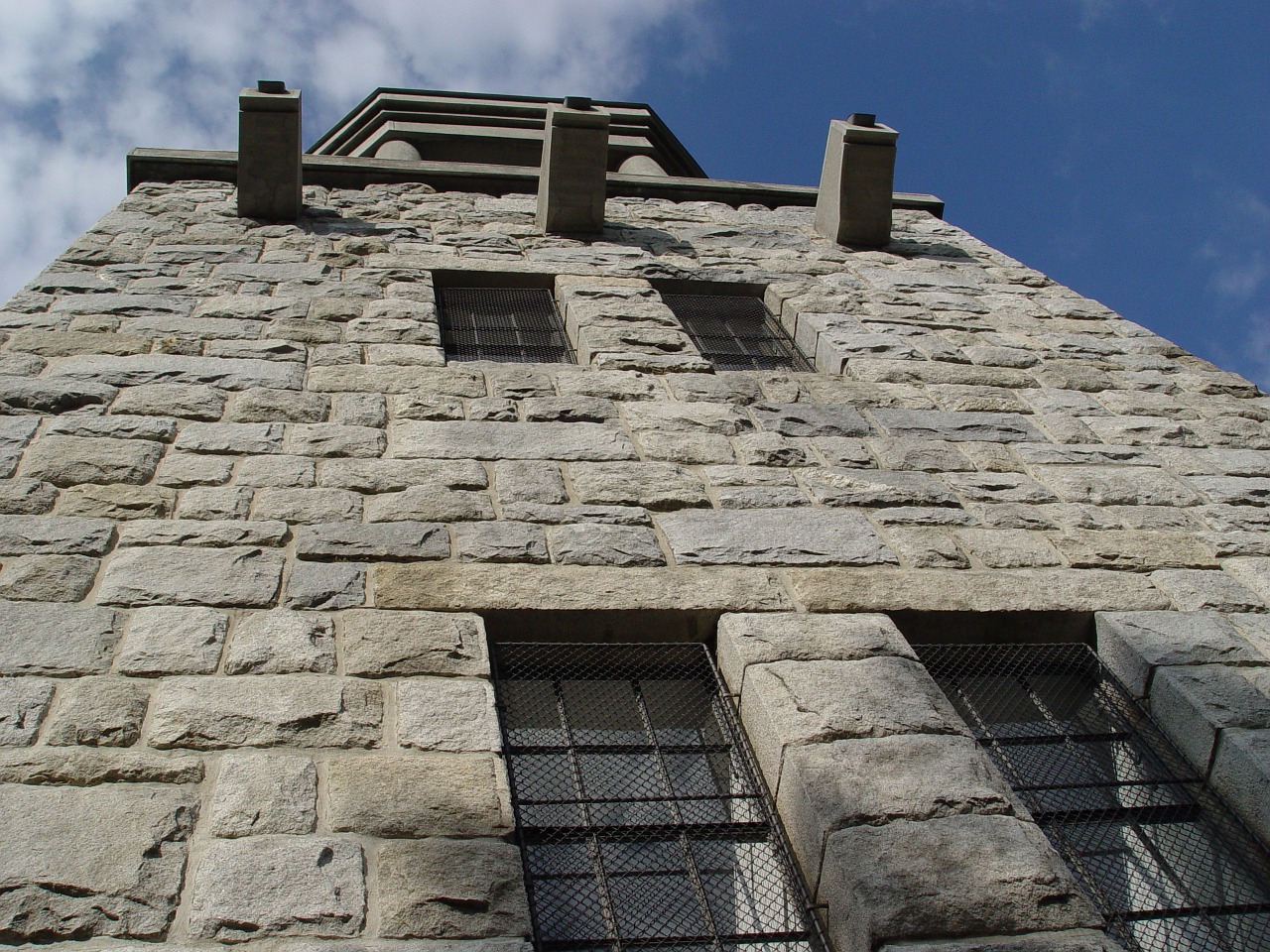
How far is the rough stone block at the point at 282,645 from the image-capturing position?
298 centimetres

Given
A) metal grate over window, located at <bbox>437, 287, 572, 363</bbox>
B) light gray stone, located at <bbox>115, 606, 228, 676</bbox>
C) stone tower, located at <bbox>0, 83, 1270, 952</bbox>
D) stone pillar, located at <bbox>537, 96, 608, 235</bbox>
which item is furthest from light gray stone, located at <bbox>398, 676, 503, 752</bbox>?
stone pillar, located at <bbox>537, 96, 608, 235</bbox>

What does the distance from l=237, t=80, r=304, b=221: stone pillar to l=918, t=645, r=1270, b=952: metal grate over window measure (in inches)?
181

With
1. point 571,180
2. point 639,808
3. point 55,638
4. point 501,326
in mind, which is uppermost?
point 571,180

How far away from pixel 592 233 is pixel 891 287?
1.77m

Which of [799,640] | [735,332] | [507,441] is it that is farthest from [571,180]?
[799,640]

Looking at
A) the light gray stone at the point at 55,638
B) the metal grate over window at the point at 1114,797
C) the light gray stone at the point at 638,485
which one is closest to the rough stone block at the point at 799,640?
the metal grate over window at the point at 1114,797

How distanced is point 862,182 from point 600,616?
15.0 ft

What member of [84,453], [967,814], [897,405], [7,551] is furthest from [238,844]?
[897,405]

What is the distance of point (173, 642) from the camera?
119 inches

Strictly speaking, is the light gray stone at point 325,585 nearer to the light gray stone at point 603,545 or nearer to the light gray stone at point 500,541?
the light gray stone at point 500,541

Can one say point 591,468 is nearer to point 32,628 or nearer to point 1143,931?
point 32,628

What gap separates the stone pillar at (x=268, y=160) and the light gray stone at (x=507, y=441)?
2.81 meters

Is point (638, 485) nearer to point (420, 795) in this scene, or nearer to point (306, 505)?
point (306, 505)

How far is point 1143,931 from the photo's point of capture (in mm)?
2803
